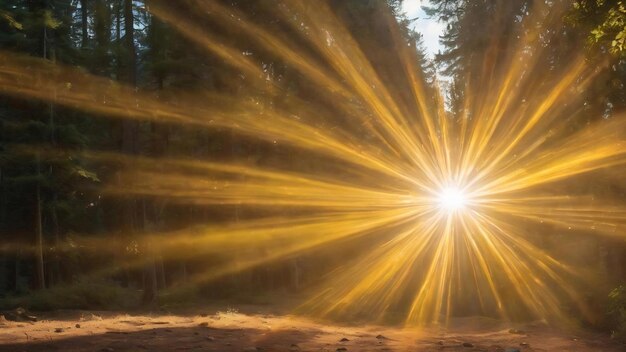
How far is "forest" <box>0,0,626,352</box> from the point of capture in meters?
18.5

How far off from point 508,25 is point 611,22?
14118 mm

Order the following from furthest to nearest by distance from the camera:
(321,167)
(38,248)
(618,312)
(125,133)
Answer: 1. (321,167)
2. (38,248)
3. (125,133)
4. (618,312)

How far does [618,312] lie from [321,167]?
1647 cm

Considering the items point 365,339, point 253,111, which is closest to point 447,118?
point 253,111

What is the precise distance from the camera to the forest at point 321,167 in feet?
60.5

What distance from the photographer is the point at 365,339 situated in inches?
432

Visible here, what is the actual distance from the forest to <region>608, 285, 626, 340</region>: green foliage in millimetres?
73

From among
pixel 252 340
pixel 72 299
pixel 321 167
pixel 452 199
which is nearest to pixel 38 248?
pixel 72 299

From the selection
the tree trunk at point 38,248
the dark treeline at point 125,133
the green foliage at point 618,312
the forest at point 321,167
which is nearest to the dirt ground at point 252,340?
the green foliage at point 618,312

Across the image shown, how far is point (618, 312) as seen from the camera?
13.5 m

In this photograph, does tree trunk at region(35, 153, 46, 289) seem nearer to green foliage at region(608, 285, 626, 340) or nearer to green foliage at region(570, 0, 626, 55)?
green foliage at region(608, 285, 626, 340)

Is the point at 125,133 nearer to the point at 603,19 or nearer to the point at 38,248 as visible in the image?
the point at 38,248

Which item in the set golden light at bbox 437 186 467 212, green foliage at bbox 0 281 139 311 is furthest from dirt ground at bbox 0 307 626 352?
golden light at bbox 437 186 467 212

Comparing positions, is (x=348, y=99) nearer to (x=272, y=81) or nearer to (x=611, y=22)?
(x=272, y=81)
